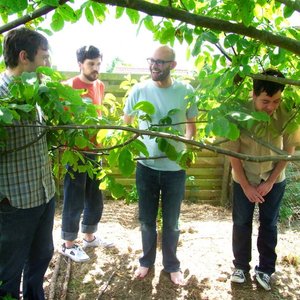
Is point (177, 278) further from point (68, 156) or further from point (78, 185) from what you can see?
point (68, 156)

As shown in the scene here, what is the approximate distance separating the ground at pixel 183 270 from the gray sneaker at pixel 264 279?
0.15 ft

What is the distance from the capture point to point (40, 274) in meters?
2.25

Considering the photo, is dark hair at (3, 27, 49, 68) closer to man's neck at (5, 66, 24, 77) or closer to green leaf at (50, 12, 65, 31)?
man's neck at (5, 66, 24, 77)

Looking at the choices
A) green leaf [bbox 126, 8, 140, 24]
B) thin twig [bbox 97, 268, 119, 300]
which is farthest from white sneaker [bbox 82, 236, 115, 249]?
green leaf [bbox 126, 8, 140, 24]

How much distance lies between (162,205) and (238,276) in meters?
0.82

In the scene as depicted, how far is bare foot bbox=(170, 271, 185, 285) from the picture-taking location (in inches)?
114

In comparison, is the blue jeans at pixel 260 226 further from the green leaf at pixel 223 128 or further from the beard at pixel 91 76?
the green leaf at pixel 223 128

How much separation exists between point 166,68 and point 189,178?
261cm

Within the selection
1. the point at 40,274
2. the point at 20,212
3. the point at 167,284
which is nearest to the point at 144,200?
the point at 167,284

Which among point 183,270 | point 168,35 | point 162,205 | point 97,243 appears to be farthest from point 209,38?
point 97,243

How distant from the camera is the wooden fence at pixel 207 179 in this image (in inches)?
197

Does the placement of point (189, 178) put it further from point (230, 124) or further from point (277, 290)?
point (230, 124)

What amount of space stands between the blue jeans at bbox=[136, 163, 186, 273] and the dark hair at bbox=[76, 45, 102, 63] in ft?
3.58

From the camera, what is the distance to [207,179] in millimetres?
5148
